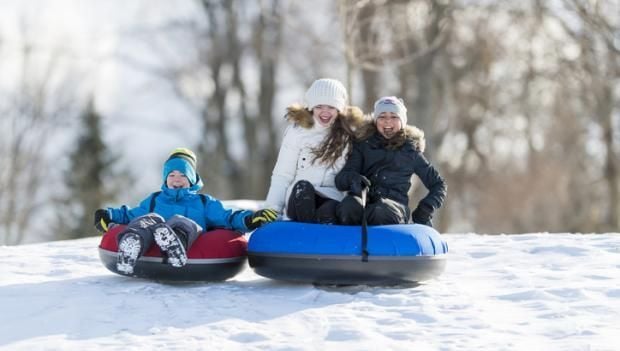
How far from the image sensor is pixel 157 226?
5988 millimetres

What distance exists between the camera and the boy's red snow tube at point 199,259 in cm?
618

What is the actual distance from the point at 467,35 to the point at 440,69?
1067mm

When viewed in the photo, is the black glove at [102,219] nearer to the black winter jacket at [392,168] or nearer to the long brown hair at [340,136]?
the long brown hair at [340,136]

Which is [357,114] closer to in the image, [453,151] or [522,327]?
[522,327]

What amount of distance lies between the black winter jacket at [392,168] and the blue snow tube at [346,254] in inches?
21.7

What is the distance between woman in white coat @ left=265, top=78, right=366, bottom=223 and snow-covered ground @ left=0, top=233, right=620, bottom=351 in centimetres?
77

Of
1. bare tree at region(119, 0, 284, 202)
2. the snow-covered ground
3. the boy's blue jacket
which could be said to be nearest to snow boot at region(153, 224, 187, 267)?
the snow-covered ground

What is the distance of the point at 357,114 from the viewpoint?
22.8 feet

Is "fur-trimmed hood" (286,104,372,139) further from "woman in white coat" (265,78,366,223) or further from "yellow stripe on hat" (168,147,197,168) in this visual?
"yellow stripe on hat" (168,147,197,168)

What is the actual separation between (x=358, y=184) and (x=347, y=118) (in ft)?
2.36

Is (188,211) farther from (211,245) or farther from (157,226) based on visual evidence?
(157,226)

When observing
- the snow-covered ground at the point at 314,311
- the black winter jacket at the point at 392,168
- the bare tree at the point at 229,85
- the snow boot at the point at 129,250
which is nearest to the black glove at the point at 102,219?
the snow-covered ground at the point at 314,311

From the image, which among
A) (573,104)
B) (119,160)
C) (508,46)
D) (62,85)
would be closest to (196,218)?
(508,46)

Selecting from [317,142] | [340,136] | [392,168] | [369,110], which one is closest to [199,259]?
[317,142]
